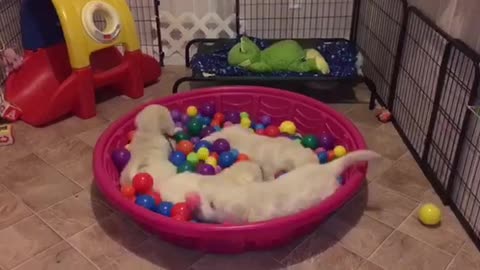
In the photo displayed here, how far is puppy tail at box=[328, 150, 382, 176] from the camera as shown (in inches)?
69.3

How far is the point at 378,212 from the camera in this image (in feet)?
6.25

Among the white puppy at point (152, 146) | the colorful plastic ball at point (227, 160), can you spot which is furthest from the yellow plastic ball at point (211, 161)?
the white puppy at point (152, 146)

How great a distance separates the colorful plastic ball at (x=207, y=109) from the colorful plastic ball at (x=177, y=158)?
0.38 meters

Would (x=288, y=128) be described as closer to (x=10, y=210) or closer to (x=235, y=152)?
(x=235, y=152)

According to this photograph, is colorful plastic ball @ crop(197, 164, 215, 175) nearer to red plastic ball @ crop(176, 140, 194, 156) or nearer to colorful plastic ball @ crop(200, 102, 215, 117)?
red plastic ball @ crop(176, 140, 194, 156)

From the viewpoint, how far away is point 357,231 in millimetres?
1811

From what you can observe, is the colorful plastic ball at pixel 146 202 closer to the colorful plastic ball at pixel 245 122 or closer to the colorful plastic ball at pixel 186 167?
the colorful plastic ball at pixel 186 167

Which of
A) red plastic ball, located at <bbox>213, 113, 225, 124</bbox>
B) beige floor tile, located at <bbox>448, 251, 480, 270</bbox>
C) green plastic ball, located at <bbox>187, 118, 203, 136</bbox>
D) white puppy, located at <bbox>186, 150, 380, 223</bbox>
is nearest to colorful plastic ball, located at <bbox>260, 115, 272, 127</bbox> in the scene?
red plastic ball, located at <bbox>213, 113, 225, 124</bbox>

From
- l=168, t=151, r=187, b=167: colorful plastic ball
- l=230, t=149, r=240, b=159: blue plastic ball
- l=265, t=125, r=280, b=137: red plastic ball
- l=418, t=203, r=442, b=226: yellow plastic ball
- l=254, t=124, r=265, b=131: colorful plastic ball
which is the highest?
l=230, t=149, r=240, b=159: blue plastic ball

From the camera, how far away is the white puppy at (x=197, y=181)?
175 centimetres

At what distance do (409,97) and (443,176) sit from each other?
1.54 ft

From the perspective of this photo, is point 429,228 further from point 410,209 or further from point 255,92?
point 255,92

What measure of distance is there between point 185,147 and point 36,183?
0.60 m

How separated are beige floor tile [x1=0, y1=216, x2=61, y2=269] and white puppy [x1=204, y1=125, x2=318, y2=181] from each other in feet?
2.50
